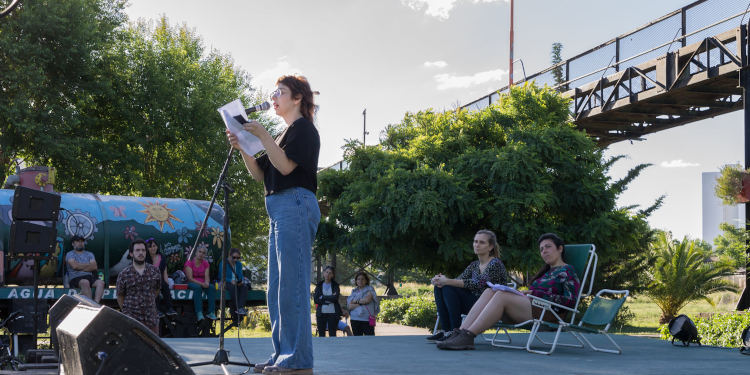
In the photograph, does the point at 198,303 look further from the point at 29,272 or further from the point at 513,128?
the point at 513,128

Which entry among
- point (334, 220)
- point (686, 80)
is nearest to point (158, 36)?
point (334, 220)

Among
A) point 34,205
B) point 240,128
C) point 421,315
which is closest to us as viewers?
point 240,128

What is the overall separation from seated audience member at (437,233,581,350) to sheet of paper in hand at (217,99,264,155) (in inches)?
134

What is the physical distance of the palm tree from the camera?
23.1m

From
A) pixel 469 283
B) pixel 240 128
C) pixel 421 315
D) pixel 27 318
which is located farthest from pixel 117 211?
pixel 240 128

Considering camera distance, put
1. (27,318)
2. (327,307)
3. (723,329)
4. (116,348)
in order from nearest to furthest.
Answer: (116,348)
(27,318)
(723,329)
(327,307)

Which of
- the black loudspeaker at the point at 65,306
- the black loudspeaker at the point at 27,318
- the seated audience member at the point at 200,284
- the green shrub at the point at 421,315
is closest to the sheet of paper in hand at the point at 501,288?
the black loudspeaker at the point at 65,306

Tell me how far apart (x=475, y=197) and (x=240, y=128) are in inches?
473

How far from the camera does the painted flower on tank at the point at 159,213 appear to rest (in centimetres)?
1479

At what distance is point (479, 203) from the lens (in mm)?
15453

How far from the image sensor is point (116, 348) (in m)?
2.70

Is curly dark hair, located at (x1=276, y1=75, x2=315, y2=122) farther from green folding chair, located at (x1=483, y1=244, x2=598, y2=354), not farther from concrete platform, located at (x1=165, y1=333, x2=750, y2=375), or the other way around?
green folding chair, located at (x1=483, y1=244, x2=598, y2=354)

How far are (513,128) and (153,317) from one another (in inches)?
410

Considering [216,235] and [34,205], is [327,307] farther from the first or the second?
[34,205]
